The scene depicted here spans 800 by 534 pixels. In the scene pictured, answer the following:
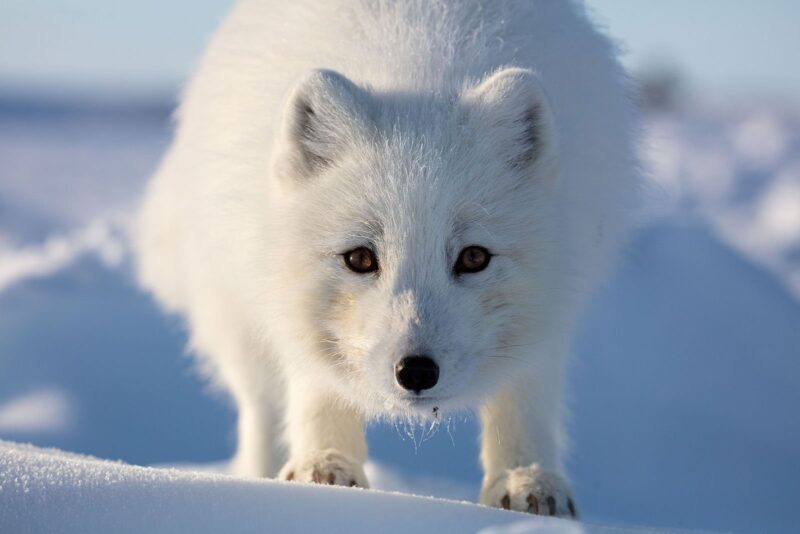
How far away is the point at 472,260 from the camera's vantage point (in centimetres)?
275

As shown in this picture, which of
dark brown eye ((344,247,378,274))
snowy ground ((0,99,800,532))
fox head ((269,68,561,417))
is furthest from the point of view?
snowy ground ((0,99,800,532))

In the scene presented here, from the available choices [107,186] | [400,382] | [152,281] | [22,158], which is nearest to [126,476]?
[400,382]

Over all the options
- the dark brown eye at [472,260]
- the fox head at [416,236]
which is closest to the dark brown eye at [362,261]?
the fox head at [416,236]

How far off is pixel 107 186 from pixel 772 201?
34.9 ft

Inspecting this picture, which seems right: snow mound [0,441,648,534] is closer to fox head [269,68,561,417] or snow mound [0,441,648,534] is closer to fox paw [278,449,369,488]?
fox head [269,68,561,417]

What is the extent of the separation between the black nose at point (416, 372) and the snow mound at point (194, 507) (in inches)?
11.1

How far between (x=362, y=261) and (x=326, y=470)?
0.86m

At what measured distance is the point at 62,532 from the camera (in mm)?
2064

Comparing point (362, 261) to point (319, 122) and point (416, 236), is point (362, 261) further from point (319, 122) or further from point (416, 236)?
point (319, 122)

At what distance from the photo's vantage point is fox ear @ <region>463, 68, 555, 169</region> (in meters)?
2.79

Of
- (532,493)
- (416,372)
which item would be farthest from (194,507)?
(532,493)

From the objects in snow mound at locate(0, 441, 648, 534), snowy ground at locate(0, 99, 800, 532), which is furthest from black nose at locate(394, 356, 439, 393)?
snowy ground at locate(0, 99, 800, 532)

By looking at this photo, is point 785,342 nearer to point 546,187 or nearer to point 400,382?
point 546,187

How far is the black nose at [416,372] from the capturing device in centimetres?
251
